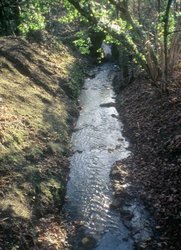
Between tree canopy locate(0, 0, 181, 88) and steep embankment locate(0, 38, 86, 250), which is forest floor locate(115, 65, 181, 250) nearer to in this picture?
tree canopy locate(0, 0, 181, 88)

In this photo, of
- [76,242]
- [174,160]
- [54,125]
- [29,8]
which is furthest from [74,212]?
[29,8]

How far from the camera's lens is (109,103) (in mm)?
21859

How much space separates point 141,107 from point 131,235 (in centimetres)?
893

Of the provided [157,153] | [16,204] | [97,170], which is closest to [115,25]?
[157,153]

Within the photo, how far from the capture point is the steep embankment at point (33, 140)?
10.3 metres

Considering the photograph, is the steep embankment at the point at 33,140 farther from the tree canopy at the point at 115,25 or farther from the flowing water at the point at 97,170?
the tree canopy at the point at 115,25

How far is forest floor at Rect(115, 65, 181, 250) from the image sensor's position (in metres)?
10.4

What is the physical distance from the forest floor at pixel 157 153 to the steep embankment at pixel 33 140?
2.75 metres

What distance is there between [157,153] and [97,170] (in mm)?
2627

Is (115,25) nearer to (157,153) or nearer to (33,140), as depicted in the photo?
(157,153)

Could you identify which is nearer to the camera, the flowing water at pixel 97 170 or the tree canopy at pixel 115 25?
the flowing water at pixel 97 170

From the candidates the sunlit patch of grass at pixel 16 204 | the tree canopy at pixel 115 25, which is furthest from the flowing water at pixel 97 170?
the tree canopy at pixel 115 25

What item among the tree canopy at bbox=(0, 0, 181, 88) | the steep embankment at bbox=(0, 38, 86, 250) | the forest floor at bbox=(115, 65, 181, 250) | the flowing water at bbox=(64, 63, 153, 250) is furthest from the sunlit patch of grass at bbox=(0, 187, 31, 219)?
the tree canopy at bbox=(0, 0, 181, 88)

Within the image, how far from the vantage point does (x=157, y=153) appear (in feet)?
45.2
